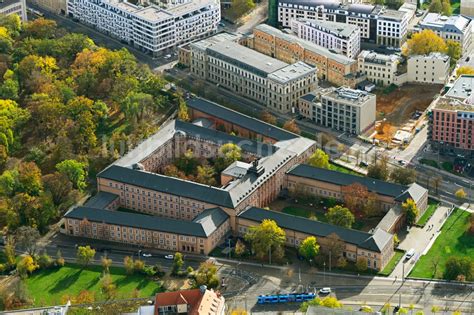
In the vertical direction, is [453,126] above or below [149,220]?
above

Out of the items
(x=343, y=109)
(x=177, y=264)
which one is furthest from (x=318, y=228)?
(x=343, y=109)

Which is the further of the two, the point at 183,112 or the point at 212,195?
the point at 183,112

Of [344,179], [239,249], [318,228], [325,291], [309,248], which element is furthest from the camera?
[344,179]

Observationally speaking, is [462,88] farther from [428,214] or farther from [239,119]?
[239,119]

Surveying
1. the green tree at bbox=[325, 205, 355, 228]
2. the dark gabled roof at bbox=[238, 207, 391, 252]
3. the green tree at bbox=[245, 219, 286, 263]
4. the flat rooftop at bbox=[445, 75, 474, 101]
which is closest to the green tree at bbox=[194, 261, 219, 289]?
the green tree at bbox=[245, 219, 286, 263]

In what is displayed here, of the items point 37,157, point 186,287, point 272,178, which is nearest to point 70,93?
point 37,157
